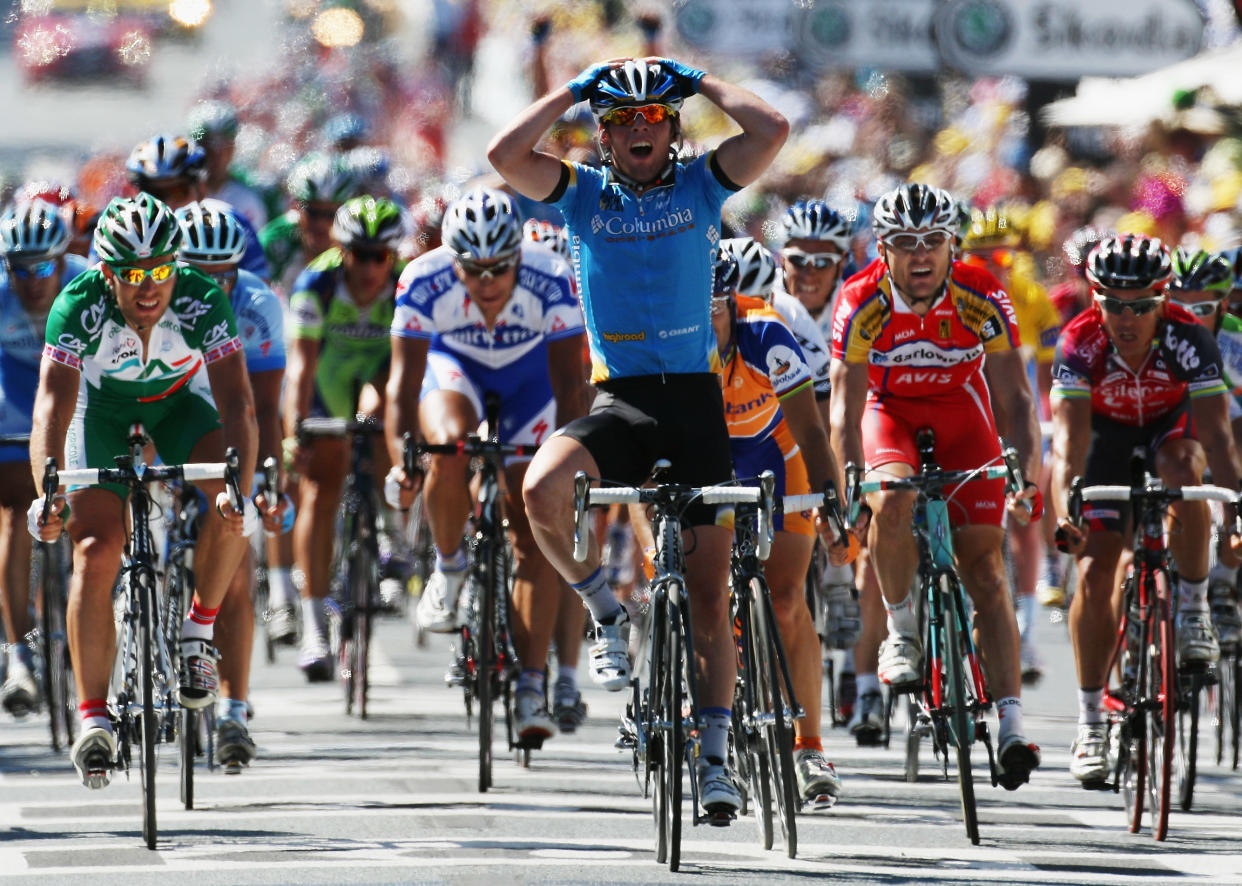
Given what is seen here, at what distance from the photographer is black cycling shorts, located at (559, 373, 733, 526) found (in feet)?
25.2

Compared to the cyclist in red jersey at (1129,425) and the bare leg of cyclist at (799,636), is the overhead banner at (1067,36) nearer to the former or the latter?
the cyclist in red jersey at (1129,425)

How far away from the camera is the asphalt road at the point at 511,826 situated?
766cm

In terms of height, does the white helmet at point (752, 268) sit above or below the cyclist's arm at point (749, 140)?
below

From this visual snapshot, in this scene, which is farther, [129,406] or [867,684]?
[867,684]

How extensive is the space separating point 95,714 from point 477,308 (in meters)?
3.15

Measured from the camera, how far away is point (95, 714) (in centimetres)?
826

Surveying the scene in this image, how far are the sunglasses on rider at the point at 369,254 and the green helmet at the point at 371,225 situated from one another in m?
0.04

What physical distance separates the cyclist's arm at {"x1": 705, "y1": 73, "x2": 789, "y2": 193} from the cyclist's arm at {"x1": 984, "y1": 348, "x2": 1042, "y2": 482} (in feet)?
6.24

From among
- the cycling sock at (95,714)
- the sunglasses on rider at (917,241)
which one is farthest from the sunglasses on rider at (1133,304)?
the cycling sock at (95,714)

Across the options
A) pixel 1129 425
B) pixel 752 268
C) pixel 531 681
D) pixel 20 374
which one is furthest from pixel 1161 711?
pixel 20 374

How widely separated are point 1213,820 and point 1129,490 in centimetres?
131

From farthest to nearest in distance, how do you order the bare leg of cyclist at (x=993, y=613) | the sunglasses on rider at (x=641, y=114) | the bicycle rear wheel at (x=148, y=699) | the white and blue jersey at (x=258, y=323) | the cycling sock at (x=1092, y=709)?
the white and blue jersey at (x=258, y=323) < the cycling sock at (x=1092, y=709) < the bare leg of cyclist at (x=993, y=613) < the bicycle rear wheel at (x=148, y=699) < the sunglasses on rider at (x=641, y=114)

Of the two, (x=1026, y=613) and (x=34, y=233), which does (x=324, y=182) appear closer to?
(x=34, y=233)

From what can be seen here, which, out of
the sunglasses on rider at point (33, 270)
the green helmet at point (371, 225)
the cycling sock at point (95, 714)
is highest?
the green helmet at point (371, 225)
